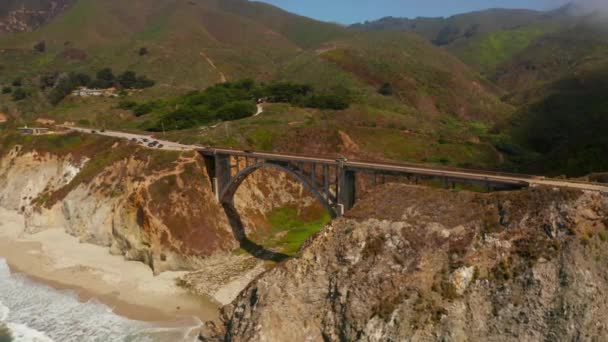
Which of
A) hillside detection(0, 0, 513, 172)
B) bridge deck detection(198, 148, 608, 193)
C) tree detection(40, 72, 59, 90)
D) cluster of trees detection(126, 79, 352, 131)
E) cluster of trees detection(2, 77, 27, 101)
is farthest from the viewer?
tree detection(40, 72, 59, 90)

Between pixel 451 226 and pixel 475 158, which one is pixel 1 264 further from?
pixel 475 158

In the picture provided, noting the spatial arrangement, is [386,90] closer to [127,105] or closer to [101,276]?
[127,105]

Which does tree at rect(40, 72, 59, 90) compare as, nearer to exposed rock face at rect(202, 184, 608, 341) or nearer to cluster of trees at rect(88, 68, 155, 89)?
cluster of trees at rect(88, 68, 155, 89)

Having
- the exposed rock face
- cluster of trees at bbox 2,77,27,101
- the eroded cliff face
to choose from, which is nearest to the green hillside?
cluster of trees at bbox 2,77,27,101

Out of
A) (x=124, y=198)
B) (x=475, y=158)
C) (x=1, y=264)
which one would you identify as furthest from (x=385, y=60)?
(x=1, y=264)

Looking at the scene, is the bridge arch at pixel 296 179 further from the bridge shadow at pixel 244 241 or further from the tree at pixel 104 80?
the tree at pixel 104 80

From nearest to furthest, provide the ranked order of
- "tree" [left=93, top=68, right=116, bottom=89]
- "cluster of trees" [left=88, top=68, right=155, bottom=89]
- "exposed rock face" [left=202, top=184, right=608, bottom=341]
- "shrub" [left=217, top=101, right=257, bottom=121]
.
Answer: "exposed rock face" [left=202, top=184, right=608, bottom=341] < "shrub" [left=217, top=101, right=257, bottom=121] < "tree" [left=93, top=68, right=116, bottom=89] < "cluster of trees" [left=88, top=68, right=155, bottom=89]

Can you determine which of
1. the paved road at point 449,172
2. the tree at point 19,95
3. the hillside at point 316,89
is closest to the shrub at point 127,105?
the hillside at point 316,89
